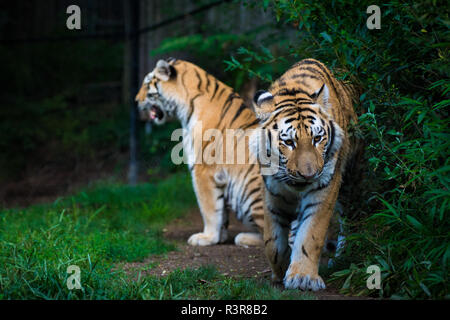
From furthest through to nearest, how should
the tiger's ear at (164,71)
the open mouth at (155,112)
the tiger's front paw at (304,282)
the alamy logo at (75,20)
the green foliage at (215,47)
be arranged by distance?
the green foliage at (215,47) → the open mouth at (155,112) → the tiger's ear at (164,71) → the alamy logo at (75,20) → the tiger's front paw at (304,282)

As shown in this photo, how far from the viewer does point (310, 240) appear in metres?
3.43

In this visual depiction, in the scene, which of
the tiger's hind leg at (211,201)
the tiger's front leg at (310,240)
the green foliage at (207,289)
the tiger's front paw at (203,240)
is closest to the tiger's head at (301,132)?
the tiger's front leg at (310,240)

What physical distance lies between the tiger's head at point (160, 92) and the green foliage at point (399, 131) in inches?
67.9

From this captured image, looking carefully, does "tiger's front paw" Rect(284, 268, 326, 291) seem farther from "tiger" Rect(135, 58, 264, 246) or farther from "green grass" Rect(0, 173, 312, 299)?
"tiger" Rect(135, 58, 264, 246)

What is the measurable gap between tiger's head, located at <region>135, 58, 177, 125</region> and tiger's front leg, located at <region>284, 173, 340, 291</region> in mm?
2656

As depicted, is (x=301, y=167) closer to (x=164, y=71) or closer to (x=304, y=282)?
(x=304, y=282)

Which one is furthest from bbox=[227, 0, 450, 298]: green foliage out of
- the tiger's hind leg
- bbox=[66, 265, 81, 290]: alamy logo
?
bbox=[66, 265, 81, 290]: alamy logo

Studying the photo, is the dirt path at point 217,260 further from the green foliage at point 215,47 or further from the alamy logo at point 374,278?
the green foliage at point 215,47

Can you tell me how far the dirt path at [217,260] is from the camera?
392 centimetres

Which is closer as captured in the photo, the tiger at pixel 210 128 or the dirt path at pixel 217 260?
the dirt path at pixel 217 260

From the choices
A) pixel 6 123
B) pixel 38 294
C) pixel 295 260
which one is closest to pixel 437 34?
pixel 295 260

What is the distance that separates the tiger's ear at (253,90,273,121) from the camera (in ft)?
11.7

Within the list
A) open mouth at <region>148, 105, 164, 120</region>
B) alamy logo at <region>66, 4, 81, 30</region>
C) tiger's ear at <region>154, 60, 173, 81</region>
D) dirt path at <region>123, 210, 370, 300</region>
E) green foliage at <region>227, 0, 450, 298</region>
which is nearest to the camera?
green foliage at <region>227, 0, 450, 298</region>
